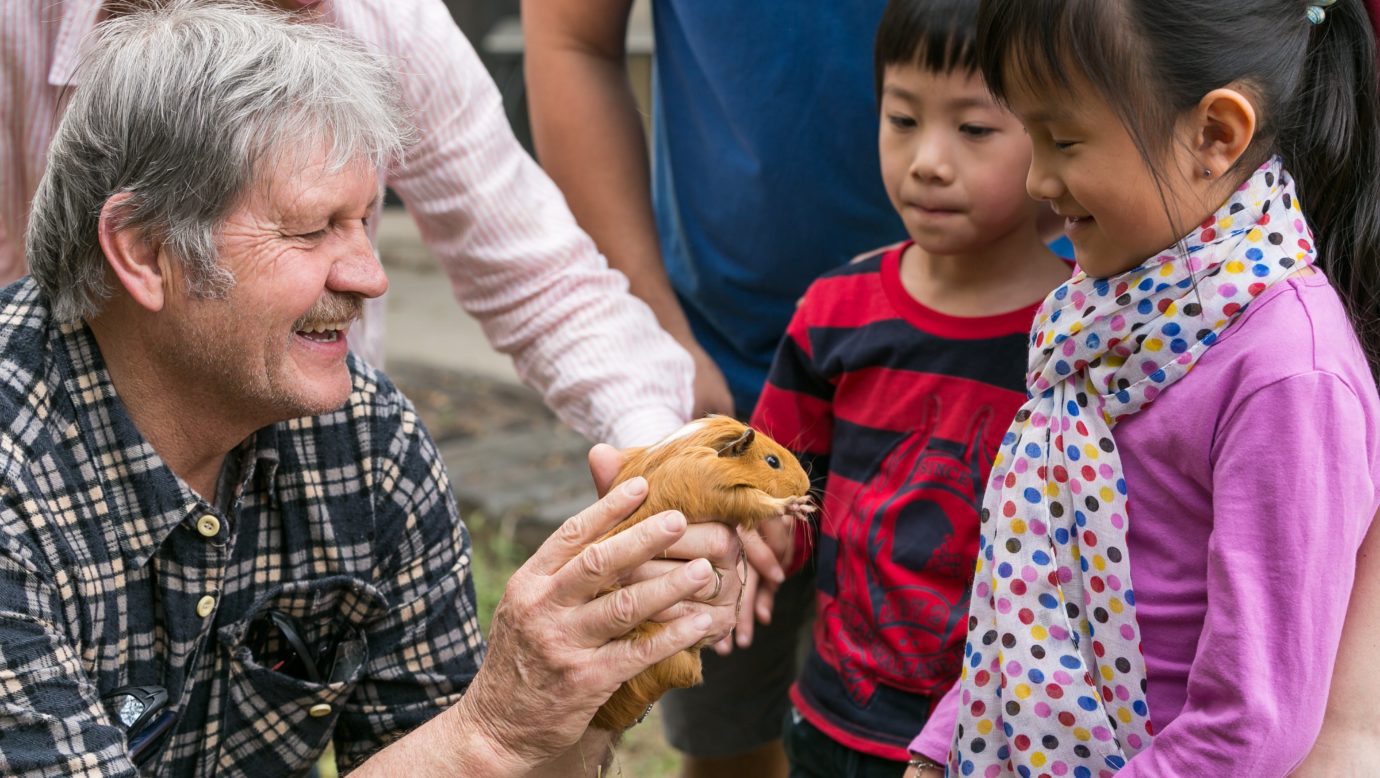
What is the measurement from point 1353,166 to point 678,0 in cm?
140

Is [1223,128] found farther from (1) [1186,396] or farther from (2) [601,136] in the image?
(2) [601,136]

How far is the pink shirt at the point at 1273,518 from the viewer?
60.5 inches

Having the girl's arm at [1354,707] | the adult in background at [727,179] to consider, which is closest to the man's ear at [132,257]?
the adult in background at [727,179]

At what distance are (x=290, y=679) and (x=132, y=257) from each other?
2.38ft

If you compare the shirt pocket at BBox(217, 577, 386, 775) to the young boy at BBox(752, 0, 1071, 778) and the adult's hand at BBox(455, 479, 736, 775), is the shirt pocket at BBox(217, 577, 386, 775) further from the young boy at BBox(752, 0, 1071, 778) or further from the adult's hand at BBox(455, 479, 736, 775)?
the young boy at BBox(752, 0, 1071, 778)

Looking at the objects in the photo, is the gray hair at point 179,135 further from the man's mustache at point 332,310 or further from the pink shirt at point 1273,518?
the pink shirt at point 1273,518

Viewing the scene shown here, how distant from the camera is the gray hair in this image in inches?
73.7

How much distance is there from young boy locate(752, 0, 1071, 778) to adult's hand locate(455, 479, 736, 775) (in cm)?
46

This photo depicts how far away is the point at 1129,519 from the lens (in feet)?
5.66

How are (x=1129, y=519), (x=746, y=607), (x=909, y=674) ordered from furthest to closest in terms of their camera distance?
(x=746, y=607)
(x=909, y=674)
(x=1129, y=519)

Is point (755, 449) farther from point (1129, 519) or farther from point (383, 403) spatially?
point (383, 403)

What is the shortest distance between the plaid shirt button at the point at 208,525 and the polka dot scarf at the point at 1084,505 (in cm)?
114

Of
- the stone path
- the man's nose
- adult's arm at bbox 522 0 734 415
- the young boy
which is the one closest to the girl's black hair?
the young boy

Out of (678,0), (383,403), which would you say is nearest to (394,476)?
(383,403)
